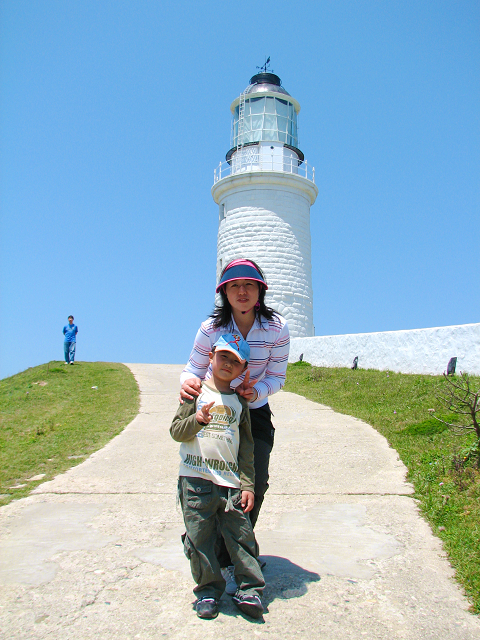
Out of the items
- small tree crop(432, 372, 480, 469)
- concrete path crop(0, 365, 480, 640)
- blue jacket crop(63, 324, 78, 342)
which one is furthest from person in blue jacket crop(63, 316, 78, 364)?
small tree crop(432, 372, 480, 469)

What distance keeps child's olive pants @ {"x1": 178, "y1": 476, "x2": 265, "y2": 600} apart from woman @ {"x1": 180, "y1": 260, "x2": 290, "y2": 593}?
316mm

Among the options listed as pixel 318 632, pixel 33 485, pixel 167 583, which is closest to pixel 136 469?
pixel 33 485

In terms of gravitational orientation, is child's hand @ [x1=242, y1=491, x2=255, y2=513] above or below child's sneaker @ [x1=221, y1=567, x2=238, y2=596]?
above

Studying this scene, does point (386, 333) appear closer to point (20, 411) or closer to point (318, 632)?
point (20, 411)

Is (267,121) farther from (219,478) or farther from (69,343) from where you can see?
(219,478)

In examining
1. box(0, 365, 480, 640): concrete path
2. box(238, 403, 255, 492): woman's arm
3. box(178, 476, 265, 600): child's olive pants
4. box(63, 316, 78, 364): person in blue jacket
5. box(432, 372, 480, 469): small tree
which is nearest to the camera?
box(0, 365, 480, 640): concrete path

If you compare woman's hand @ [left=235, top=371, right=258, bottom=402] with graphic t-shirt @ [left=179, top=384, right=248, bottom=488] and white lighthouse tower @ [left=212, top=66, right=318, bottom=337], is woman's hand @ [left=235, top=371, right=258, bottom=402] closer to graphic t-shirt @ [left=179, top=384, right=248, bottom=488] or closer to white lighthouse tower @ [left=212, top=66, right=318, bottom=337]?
graphic t-shirt @ [left=179, top=384, right=248, bottom=488]

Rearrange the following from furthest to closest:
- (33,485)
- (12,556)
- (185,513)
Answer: (33,485)
(12,556)
(185,513)

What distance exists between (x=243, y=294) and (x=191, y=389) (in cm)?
65

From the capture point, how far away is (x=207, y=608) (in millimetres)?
2674

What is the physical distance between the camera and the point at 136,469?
555cm

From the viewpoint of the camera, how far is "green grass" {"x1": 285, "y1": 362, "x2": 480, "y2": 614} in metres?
3.51

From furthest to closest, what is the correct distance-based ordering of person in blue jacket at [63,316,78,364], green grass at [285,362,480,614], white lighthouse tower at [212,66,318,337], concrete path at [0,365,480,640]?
white lighthouse tower at [212,66,318,337] → person in blue jacket at [63,316,78,364] → green grass at [285,362,480,614] → concrete path at [0,365,480,640]

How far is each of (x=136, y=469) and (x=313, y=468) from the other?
190 cm
